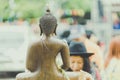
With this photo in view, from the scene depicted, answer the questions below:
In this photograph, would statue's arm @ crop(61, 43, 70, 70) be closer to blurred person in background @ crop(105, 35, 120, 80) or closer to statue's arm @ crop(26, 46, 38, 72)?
statue's arm @ crop(26, 46, 38, 72)

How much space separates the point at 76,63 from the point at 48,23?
567mm

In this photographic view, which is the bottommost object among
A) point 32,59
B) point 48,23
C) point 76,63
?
point 76,63

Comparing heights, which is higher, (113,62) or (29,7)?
(29,7)

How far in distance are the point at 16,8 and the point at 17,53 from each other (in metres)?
1.58

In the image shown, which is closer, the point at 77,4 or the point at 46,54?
the point at 46,54

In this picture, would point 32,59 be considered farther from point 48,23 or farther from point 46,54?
point 48,23

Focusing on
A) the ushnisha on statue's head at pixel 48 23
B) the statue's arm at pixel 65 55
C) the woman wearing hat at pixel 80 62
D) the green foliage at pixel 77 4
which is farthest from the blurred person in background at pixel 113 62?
the green foliage at pixel 77 4

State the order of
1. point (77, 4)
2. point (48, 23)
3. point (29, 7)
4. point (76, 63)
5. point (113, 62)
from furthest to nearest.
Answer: point (77, 4), point (29, 7), point (113, 62), point (76, 63), point (48, 23)

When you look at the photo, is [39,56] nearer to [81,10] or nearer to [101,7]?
[81,10]

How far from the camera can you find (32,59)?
2537mm

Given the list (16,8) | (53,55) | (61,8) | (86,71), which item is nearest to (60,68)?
(53,55)

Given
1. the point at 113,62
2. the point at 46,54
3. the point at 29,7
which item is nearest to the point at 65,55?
the point at 46,54

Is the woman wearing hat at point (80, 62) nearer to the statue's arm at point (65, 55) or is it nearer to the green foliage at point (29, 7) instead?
the statue's arm at point (65, 55)

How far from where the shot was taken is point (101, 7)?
1227 cm
